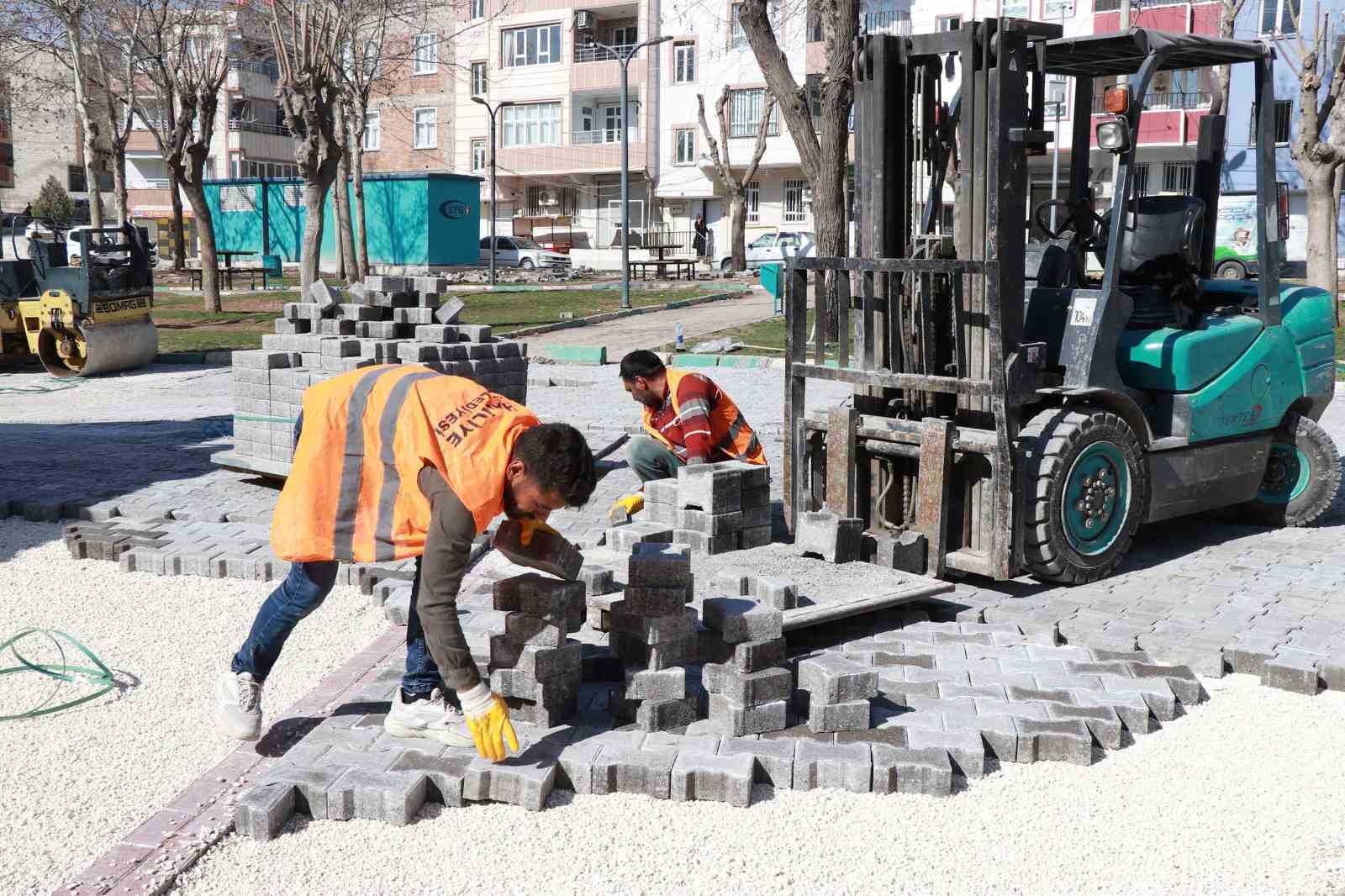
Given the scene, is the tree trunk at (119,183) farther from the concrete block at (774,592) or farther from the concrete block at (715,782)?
the concrete block at (715,782)

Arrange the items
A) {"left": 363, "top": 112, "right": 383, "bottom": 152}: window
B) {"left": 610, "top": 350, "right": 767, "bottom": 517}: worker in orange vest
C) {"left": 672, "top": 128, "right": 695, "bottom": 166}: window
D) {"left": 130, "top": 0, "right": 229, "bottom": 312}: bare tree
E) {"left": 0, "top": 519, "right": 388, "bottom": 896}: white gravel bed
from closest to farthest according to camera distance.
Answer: {"left": 0, "top": 519, "right": 388, "bottom": 896}: white gravel bed < {"left": 610, "top": 350, "right": 767, "bottom": 517}: worker in orange vest < {"left": 130, "top": 0, "right": 229, "bottom": 312}: bare tree < {"left": 672, "top": 128, "right": 695, "bottom": 166}: window < {"left": 363, "top": 112, "right": 383, "bottom": 152}: window

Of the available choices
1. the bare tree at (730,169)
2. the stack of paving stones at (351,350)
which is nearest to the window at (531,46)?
the bare tree at (730,169)

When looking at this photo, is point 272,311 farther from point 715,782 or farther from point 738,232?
point 715,782

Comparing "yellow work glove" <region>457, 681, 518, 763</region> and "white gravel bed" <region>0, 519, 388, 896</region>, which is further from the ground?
"yellow work glove" <region>457, 681, 518, 763</region>

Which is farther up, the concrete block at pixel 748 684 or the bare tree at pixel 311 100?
the bare tree at pixel 311 100

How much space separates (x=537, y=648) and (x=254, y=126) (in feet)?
210

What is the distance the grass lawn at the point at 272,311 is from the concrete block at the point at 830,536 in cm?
1530

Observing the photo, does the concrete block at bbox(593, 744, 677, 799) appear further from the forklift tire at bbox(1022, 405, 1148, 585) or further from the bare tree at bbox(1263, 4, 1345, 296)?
the bare tree at bbox(1263, 4, 1345, 296)

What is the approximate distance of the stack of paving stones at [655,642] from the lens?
489 cm

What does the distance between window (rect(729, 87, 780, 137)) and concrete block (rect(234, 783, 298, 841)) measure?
45.6m

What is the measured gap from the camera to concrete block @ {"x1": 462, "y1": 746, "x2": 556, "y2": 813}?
14.6ft

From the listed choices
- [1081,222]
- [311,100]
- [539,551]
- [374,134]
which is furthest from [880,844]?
[374,134]

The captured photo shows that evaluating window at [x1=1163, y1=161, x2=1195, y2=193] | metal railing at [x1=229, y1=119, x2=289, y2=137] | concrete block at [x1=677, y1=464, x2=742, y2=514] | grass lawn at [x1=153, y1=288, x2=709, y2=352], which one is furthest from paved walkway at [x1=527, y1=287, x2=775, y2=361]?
metal railing at [x1=229, y1=119, x2=289, y2=137]

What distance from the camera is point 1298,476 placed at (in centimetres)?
840
